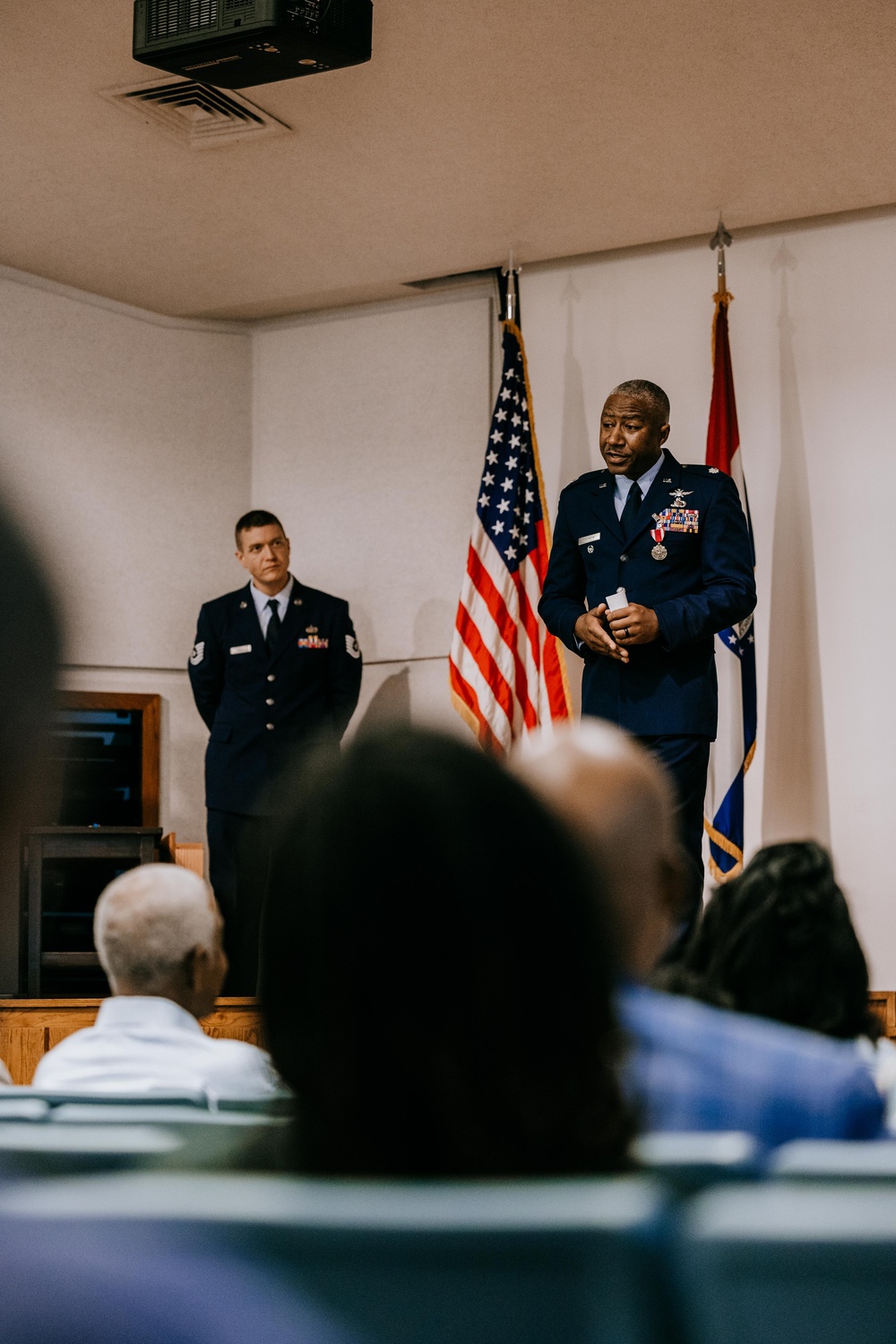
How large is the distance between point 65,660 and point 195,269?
5.77 meters

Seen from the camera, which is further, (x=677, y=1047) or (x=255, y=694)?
(x=255, y=694)

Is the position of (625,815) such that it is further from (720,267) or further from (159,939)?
(720,267)

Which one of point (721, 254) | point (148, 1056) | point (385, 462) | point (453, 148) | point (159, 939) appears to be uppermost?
point (453, 148)

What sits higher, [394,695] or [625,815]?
[394,695]

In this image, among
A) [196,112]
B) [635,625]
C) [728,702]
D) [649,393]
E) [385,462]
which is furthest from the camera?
[385,462]

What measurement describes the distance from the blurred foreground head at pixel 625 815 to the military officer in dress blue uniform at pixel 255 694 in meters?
4.20

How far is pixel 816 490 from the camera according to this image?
5297 mm

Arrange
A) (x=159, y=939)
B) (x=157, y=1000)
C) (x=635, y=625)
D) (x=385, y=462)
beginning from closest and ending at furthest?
(x=157, y=1000) < (x=159, y=939) < (x=635, y=625) < (x=385, y=462)

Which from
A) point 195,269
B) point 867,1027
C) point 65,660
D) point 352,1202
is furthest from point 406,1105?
point 195,269

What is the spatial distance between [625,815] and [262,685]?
443 centimetres

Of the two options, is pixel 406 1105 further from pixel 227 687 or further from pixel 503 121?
pixel 227 687

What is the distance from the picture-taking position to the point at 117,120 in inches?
181

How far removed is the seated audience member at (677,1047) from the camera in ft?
3.30

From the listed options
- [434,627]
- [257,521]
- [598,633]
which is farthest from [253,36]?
[434,627]
